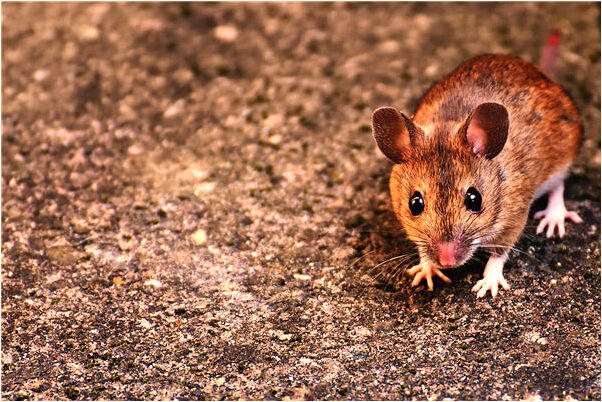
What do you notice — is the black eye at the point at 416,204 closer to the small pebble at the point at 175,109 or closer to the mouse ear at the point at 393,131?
the mouse ear at the point at 393,131

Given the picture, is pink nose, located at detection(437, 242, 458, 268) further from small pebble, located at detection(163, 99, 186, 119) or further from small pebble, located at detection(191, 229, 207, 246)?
small pebble, located at detection(163, 99, 186, 119)

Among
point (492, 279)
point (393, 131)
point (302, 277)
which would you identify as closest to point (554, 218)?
point (492, 279)

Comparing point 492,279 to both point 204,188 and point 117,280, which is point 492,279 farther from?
point 117,280

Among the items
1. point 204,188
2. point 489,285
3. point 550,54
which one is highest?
point 550,54

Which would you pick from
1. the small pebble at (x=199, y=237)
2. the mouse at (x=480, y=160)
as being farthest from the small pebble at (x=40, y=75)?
the mouse at (x=480, y=160)

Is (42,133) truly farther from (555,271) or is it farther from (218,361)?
(555,271)

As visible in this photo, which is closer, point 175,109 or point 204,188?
point 204,188
